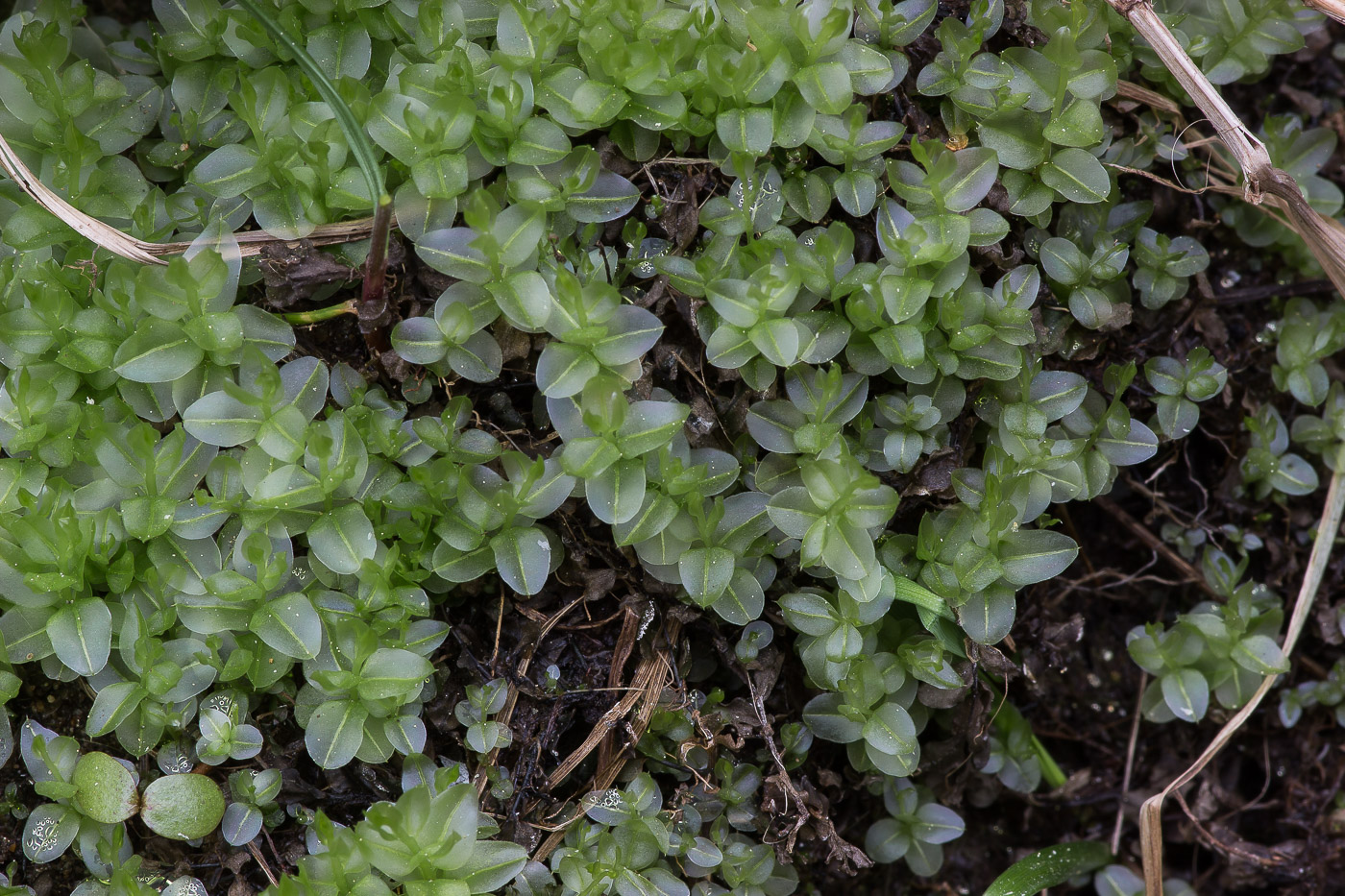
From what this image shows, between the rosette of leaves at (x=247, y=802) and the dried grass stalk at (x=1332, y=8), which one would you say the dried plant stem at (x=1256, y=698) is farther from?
the rosette of leaves at (x=247, y=802)

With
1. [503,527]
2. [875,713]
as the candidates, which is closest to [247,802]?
[503,527]

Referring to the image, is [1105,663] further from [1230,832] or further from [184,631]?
[184,631]

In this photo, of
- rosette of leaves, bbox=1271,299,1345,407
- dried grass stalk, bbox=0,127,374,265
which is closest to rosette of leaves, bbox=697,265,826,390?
dried grass stalk, bbox=0,127,374,265

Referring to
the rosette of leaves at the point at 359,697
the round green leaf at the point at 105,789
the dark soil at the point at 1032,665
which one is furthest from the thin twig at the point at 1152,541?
the round green leaf at the point at 105,789

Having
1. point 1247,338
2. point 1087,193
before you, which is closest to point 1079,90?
point 1087,193

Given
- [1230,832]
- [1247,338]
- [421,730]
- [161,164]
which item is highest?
[161,164]

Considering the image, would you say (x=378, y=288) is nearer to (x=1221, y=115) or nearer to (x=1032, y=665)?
(x=1032, y=665)

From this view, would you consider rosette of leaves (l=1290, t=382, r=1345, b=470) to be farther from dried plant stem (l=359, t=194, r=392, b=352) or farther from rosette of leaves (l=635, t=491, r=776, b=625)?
dried plant stem (l=359, t=194, r=392, b=352)
